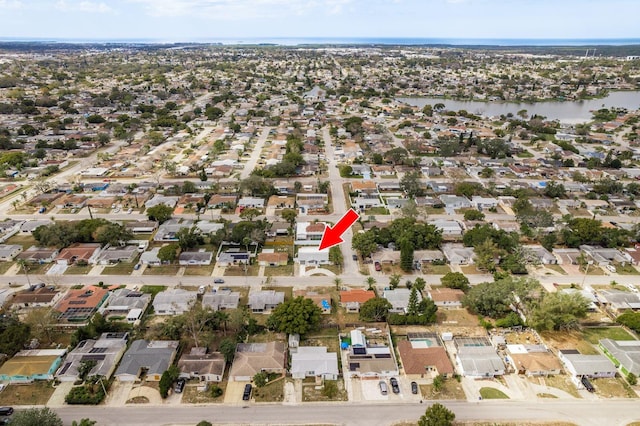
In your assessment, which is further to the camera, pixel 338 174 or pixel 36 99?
pixel 36 99

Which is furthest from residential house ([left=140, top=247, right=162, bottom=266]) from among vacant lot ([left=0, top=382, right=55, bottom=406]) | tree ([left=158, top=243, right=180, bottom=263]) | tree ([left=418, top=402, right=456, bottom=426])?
tree ([left=418, top=402, right=456, bottom=426])

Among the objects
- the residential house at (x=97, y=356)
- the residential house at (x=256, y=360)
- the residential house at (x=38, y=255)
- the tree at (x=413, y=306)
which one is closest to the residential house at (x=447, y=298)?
the tree at (x=413, y=306)

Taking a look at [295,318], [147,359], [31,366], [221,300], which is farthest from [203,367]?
[31,366]

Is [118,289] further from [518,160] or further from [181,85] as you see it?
[181,85]

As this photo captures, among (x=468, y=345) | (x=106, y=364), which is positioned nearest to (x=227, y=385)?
(x=106, y=364)

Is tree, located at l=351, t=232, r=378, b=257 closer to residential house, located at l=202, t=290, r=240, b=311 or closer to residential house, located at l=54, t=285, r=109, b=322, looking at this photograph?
residential house, located at l=202, t=290, r=240, b=311

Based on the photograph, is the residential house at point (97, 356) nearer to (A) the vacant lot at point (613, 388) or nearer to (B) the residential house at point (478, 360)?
(B) the residential house at point (478, 360)
